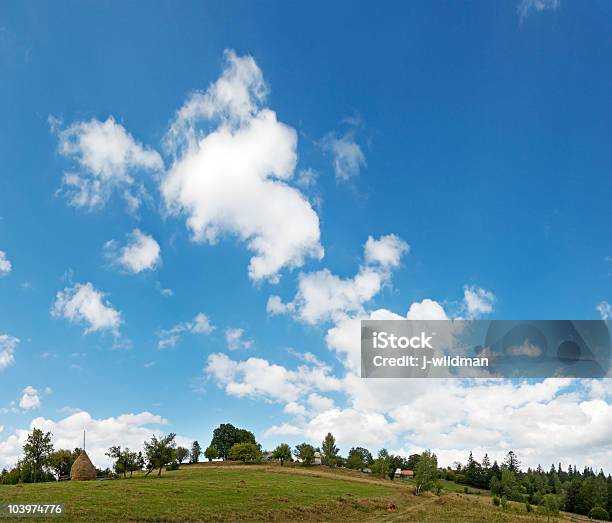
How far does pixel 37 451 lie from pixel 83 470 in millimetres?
19640

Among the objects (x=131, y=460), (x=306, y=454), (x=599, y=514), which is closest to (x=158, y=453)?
(x=131, y=460)

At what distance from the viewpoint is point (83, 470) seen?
3194 inches

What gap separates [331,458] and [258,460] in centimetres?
2543

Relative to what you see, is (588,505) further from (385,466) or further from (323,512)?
(323,512)

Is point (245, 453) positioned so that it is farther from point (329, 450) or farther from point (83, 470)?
point (83, 470)

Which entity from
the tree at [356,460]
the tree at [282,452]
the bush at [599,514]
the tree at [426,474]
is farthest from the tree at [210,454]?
the bush at [599,514]

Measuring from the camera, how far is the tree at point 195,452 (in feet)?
449

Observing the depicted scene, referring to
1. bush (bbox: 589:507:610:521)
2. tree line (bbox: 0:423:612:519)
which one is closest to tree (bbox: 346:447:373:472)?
tree line (bbox: 0:423:612:519)

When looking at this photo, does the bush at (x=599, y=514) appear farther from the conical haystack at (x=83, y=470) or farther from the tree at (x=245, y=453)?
the conical haystack at (x=83, y=470)

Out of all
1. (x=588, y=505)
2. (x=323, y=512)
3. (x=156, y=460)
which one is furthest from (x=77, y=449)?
(x=588, y=505)

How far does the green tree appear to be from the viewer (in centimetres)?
13888

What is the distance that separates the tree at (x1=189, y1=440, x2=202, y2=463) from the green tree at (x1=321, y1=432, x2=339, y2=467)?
37657 millimetres

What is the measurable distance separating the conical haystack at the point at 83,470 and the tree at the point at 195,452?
57508 millimetres

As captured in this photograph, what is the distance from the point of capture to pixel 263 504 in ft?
179
